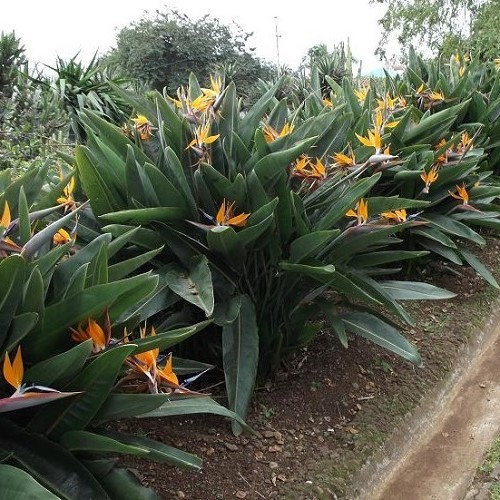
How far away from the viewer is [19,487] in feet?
3.99

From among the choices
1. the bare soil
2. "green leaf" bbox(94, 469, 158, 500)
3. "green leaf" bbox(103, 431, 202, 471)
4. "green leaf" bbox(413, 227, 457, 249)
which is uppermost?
"green leaf" bbox(413, 227, 457, 249)

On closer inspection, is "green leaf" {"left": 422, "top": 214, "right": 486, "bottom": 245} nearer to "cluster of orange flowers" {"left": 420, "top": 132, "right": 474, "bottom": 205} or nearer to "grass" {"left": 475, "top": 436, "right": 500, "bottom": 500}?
"cluster of orange flowers" {"left": 420, "top": 132, "right": 474, "bottom": 205}

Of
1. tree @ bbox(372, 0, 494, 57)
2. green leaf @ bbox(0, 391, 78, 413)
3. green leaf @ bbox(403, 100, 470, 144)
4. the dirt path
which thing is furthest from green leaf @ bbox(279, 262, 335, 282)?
tree @ bbox(372, 0, 494, 57)

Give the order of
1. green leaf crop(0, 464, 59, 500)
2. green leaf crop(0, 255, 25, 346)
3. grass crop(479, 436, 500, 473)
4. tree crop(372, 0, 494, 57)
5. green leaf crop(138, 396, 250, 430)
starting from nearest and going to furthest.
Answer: green leaf crop(0, 464, 59, 500) → green leaf crop(0, 255, 25, 346) → green leaf crop(138, 396, 250, 430) → grass crop(479, 436, 500, 473) → tree crop(372, 0, 494, 57)

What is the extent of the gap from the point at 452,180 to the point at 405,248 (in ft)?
1.65

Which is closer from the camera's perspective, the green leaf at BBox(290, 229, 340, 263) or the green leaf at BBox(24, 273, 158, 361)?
the green leaf at BBox(24, 273, 158, 361)

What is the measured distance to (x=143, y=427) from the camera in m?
2.30

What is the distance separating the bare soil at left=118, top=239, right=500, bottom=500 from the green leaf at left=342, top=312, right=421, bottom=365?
325 millimetres

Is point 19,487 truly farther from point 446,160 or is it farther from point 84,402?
point 446,160

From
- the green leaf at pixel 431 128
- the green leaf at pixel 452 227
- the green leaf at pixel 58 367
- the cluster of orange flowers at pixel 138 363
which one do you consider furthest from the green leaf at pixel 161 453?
the green leaf at pixel 431 128

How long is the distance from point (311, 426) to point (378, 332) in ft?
1.53

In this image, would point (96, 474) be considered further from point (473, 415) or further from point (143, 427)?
point (473, 415)

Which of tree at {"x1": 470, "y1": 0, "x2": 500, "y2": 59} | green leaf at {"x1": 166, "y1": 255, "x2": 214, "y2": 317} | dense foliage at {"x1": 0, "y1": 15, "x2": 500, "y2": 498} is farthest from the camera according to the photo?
tree at {"x1": 470, "y1": 0, "x2": 500, "y2": 59}

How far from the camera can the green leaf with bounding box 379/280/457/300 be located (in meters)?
Result: 2.75
